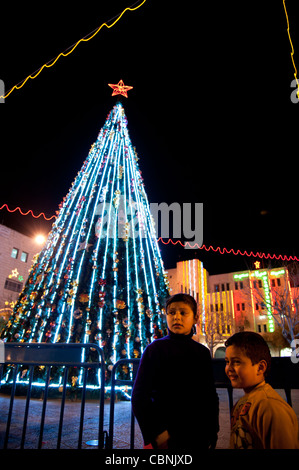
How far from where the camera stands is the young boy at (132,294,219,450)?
1.96m

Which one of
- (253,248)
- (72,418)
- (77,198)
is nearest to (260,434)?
(72,418)

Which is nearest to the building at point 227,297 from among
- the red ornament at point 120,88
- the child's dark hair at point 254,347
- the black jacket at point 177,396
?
the red ornament at point 120,88

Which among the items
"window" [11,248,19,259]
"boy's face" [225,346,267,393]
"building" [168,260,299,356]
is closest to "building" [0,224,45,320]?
"window" [11,248,19,259]

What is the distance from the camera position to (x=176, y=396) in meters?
2.09

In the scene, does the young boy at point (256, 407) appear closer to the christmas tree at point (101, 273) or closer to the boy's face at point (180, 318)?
the boy's face at point (180, 318)

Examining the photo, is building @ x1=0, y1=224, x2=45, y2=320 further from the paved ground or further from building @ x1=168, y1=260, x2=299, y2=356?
the paved ground

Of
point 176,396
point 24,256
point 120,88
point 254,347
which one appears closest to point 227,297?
point 24,256

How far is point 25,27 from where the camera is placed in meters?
5.12

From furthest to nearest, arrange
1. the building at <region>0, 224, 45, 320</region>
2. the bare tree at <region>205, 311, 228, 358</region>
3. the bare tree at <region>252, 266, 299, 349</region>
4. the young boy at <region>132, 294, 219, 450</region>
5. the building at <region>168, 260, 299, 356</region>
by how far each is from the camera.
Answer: the building at <region>168, 260, 299, 356</region> < the bare tree at <region>205, 311, 228, 358</region> < the building at <region>0, 224, 45, 320</region> < the bare tree at <region>252, 266, 299, 349</region> < the young boy at <region>132, 294, 219, 450</region>

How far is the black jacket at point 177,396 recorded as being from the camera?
1.96 m

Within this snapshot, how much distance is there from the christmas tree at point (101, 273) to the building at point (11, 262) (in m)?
24.2

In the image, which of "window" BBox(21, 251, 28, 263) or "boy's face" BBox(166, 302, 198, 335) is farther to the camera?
"window" BBox(21, 251, 28, 263)

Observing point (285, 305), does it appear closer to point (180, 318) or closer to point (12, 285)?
point (180, 318)

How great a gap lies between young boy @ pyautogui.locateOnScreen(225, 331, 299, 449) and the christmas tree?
4.62 m
